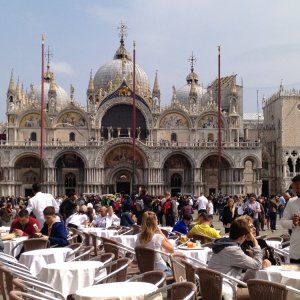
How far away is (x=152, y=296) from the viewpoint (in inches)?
269

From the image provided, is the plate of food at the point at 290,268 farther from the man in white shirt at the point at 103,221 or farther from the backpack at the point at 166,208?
the backpack at the point at 166,208

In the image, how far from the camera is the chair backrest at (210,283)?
24.3 ft

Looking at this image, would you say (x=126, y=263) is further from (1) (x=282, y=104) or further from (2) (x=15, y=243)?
(1) (x=282, y=104)

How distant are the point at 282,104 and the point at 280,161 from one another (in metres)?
5.48

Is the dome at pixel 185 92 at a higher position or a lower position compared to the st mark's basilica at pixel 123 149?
higher

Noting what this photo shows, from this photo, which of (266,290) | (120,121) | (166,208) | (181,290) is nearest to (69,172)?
(120,121)

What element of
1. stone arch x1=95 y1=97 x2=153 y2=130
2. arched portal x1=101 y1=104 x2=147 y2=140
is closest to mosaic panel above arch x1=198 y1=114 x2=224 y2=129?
stone arch x1=95 y1=97 x2=153 y2=130

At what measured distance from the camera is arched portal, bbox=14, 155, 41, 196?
55.1 meters

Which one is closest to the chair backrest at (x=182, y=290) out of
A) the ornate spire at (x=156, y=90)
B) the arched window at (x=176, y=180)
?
the arched window at (x=176, y=180)

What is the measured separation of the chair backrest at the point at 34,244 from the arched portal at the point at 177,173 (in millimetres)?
44663

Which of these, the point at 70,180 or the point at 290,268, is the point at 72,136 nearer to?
the point at 70,180

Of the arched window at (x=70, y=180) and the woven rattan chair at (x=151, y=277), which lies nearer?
the woven rattan chair at (x=151, y=277)

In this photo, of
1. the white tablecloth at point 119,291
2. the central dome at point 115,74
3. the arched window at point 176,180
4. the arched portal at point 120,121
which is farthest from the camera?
the central dome at point 115,74

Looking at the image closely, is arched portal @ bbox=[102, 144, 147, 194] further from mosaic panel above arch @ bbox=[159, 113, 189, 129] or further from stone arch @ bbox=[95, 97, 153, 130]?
mosaic panel above arch @ bbox=[159, 113, 189, 129]
